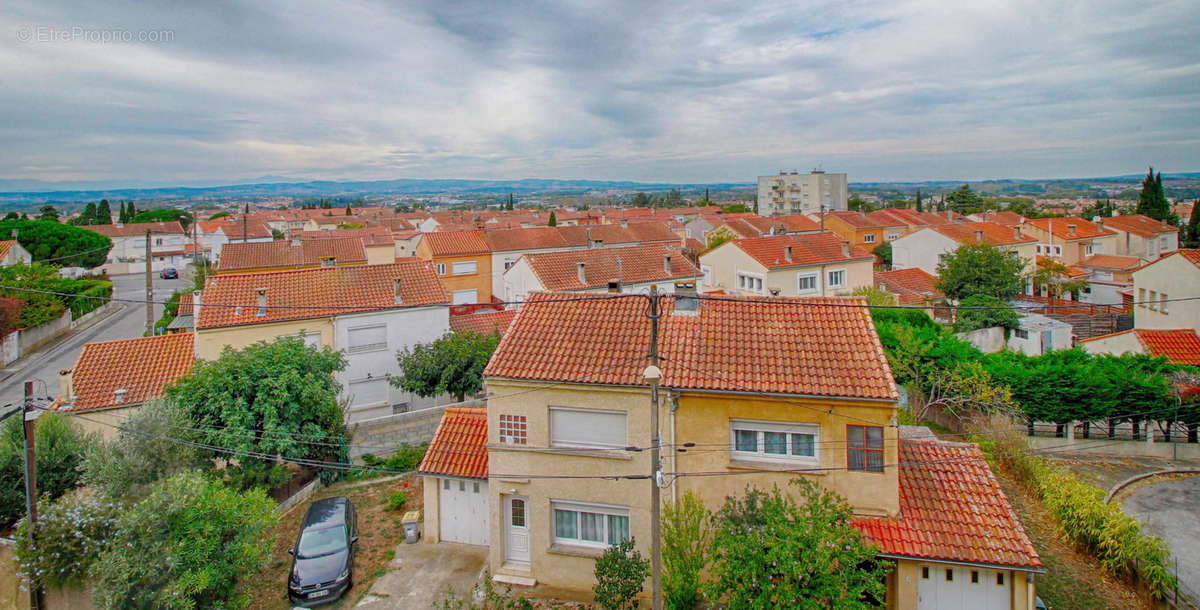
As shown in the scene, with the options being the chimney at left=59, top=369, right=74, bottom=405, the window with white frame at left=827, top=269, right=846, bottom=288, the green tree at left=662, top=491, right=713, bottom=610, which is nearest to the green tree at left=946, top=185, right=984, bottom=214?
the window with white frame at left=827, top=269, right=846, bottom=288

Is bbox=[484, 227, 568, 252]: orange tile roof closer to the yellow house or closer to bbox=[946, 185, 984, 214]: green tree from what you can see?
the yellow house

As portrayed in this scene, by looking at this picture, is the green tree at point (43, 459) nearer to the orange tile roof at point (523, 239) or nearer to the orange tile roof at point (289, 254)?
the orange tile roof at point (289, 254)

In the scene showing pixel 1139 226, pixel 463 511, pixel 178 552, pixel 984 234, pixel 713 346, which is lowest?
pixel 463 511


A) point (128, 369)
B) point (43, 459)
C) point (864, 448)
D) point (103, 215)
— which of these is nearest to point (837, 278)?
point (864, 448)

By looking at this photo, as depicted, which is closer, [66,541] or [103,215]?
[66,541]

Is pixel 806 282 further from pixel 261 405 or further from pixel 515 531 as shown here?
pixel 261 405

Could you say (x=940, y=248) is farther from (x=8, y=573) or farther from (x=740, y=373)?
(x=8, y=573)

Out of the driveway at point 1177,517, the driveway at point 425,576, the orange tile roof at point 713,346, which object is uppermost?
the orange tile roof at point 713,346

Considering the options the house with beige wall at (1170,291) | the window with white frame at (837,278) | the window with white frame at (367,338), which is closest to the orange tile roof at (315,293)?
the window with white frame at (367,338)
